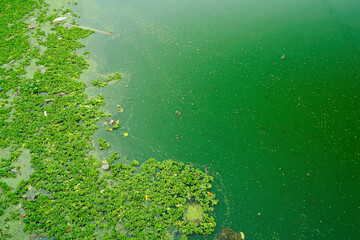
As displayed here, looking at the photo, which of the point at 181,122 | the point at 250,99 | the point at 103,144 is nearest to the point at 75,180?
the point at 103,144

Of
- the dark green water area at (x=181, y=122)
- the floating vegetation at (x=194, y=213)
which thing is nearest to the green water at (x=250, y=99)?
the dark green water area at (x=181, y=122)

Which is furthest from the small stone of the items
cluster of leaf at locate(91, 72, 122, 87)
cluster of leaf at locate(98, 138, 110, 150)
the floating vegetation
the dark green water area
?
cluster of leaf at locate(91, 72, 122, 87)

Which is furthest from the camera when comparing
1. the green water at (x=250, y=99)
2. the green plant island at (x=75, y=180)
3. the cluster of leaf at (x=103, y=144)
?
the cluster of leaf at (x=103, y=144)

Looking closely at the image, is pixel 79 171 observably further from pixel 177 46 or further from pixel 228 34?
pixel 228 34

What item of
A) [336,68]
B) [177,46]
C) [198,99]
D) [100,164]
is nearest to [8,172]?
[100,164]

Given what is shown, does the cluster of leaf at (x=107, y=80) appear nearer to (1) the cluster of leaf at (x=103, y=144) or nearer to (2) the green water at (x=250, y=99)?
(2) the green water at (x=250, y=99)

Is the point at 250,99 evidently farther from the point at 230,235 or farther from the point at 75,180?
the point at 75,180
